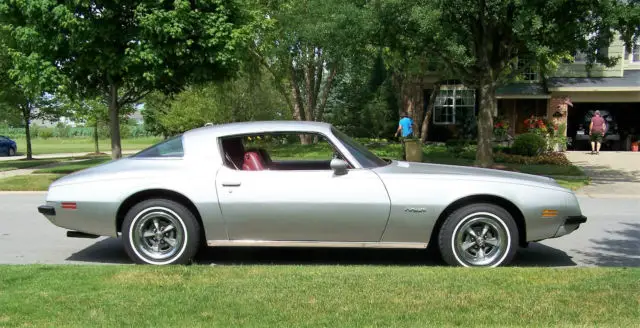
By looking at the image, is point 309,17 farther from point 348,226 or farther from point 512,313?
point 512,313

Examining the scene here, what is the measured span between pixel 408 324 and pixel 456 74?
13.5m

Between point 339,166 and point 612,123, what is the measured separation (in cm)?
2523

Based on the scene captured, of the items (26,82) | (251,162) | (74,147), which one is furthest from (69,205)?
(74,147)

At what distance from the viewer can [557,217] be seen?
5699 millimetres

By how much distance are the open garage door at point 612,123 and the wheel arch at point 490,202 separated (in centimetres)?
2318

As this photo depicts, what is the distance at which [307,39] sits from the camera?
67.2 ft

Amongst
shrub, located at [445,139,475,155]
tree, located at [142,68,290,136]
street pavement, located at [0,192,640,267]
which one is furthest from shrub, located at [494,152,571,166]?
tree, located at [142,68,290,136]

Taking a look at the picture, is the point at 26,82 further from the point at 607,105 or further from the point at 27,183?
the point at 607,105

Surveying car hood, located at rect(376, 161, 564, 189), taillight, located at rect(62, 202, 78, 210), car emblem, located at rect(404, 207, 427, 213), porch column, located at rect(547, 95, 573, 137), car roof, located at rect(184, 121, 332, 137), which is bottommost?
car emblem, located at rect(404, 207, 427, 213)

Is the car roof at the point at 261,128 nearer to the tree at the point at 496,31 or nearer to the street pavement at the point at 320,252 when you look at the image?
the street pavement at the point at 320,252

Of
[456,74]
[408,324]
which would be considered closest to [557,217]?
[408,324]

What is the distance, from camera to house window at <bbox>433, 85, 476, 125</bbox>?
29141mm

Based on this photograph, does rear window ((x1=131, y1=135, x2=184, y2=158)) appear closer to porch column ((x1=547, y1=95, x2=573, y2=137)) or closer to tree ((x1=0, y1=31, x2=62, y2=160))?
tree ((x1=0, y1=31, x2=62, y2=160))

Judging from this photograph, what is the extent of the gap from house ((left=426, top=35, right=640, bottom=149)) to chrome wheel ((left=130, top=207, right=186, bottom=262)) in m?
20.9
